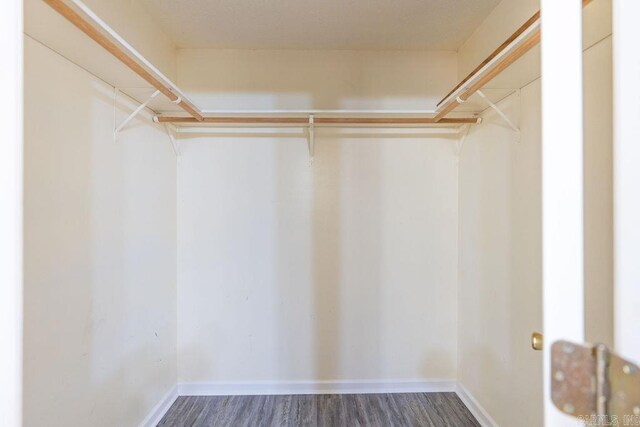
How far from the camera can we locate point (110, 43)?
1.09 metres

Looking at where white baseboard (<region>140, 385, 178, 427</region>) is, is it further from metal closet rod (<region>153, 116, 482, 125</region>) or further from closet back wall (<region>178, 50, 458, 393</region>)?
metal closet rod (<region>153, 116, 482, 125</region>)

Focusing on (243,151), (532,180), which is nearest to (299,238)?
(243,151)

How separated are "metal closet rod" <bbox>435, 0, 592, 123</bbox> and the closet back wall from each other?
0.69 m

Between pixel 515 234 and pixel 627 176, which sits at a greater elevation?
pixel 627 176

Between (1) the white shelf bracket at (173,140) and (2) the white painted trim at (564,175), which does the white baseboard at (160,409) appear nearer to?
(1) the white shelf bracket at (173,140)

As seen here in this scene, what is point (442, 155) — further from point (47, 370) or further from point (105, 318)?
point (47, 370)

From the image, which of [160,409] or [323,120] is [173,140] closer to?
[323,120]

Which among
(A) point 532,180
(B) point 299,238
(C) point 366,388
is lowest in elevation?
(C) point 366,388

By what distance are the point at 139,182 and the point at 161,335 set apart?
102 centimetres

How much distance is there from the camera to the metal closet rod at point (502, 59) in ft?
3.30

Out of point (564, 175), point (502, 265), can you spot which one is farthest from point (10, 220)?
point (502, 265)

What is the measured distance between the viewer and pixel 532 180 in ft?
4.77

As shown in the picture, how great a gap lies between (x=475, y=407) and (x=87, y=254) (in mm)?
2415

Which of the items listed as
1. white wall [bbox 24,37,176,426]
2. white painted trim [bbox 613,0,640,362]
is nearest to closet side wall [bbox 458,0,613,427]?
white painted trim [bbox 613,0,640,362]
